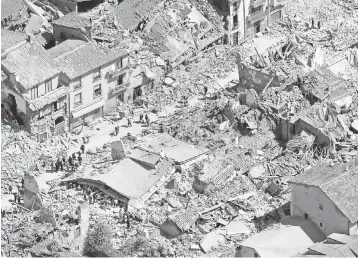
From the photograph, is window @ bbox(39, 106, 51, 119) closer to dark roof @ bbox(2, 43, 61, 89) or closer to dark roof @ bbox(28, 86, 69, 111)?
Result: dark roof @ bbox(28, 86, 69, 111)

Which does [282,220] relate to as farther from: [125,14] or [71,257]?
[125,14]

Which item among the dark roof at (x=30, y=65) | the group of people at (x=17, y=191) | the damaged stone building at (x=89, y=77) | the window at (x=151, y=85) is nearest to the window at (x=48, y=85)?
the dark roof at (x=30, y=65)

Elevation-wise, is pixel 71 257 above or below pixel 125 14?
below

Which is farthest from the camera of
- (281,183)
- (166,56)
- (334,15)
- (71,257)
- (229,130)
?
(334,15)

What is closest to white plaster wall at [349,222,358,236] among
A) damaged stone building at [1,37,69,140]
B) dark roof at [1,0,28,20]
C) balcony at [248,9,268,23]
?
damaged stone building at [1,37,69,140]

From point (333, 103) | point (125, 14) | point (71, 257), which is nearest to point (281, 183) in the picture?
point (333, 103)

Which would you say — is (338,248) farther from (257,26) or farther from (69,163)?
(257,26)
